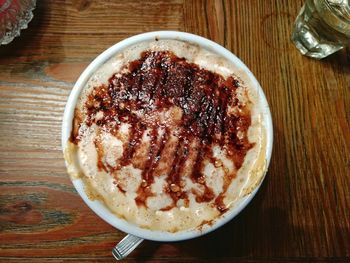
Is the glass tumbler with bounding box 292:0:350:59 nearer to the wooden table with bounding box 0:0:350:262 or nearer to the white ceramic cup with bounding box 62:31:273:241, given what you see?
the wooden table with bounding box 0:0:350:262

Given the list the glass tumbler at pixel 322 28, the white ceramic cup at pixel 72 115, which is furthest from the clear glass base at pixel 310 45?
the white ceramic cup at pixel 72 115

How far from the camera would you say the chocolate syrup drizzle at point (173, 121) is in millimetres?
1080

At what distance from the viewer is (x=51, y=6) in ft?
4.67

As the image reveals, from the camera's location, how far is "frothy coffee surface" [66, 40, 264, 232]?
3.51 feet

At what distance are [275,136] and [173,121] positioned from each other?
15.8 inches

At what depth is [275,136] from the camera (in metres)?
1.34

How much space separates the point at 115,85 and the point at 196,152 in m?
0.27

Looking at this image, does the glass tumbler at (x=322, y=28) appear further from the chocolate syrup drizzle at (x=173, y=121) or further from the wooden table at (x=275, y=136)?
the chocolate syrup drizzle at (x=173, y=121)

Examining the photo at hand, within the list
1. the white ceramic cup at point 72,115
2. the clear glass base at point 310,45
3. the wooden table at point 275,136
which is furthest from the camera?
the clear glass base at point 310,45

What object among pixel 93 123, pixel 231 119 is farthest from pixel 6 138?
pixel 231 119

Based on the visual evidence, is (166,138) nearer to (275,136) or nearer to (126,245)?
(126,245)

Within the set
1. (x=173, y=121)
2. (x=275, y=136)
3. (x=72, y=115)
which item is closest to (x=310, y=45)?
(x=275, y=136)

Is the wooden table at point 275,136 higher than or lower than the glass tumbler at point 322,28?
lower

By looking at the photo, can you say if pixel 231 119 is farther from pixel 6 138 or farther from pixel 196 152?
pixel 6 138
